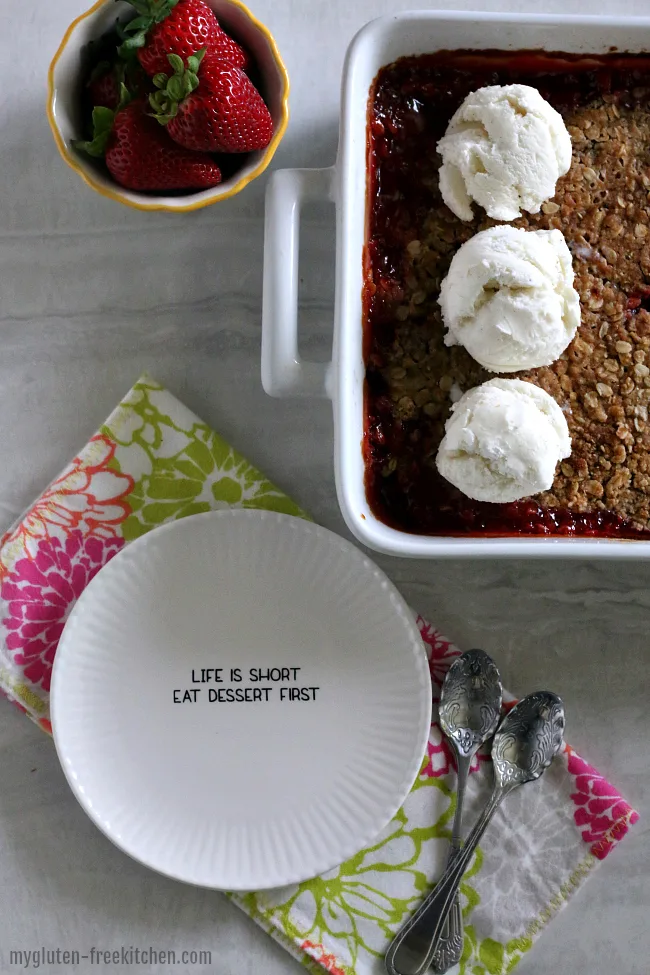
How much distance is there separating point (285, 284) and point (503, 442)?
1.23ft

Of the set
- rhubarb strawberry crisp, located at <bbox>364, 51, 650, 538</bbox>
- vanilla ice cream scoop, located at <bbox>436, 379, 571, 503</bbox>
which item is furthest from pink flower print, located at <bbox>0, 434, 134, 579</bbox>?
vanilla ice cream scoop, located at <bbox>436, 379, 571, 503</bbox>

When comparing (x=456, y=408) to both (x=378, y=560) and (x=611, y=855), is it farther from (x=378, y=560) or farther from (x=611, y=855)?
(x=611, y=855)

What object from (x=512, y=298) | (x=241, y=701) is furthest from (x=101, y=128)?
(x=241, y=701)

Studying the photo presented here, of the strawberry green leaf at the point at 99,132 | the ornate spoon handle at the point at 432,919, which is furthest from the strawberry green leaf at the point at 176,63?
the ornate spoon handle at the point at 432,919

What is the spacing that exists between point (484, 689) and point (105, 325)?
0.85 metres

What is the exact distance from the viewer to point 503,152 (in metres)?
1.06

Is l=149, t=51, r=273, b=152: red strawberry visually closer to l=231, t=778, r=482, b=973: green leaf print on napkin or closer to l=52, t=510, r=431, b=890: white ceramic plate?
l=52, t=510, r=431, b=890: white ceramic plate

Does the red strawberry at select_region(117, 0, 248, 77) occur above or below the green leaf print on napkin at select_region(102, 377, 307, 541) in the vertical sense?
above

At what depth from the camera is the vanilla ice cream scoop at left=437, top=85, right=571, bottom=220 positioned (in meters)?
1.06

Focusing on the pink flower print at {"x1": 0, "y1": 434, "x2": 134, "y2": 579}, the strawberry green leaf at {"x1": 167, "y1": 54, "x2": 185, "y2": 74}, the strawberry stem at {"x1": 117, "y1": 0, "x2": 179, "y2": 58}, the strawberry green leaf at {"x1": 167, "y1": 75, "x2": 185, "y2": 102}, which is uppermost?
the strawberry stem at {"x1": 117, "y1": 0, "x2": 179, "y2": 58}

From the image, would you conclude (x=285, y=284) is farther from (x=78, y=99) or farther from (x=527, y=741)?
(x=527, y=741)

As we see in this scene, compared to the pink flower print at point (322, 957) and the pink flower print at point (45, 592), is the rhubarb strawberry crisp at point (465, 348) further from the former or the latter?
the pink flower print at point (322, 957)

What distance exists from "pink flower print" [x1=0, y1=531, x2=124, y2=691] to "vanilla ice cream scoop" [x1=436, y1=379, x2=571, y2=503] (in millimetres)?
574

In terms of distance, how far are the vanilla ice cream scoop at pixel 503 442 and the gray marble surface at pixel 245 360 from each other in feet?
0.87
